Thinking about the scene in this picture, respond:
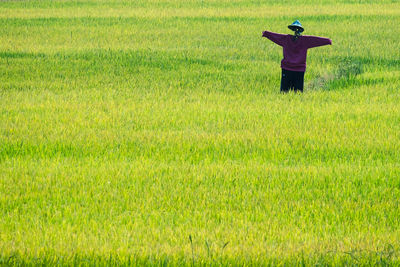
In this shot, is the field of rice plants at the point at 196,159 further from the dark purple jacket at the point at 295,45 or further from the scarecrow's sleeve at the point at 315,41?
the scarecrow's sleeve at the point at 315,41

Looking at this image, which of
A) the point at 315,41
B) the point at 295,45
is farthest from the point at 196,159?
the point at 315,41

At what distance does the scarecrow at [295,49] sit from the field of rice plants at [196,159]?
25cm

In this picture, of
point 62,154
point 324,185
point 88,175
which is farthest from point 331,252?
point 62,154

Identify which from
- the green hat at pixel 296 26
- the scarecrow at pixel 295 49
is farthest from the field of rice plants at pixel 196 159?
the green hat at pixel 296 26

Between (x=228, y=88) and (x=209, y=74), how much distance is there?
142cm

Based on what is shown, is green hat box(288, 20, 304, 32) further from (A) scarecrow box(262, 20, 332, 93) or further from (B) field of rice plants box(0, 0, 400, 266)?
(B) field of rice plants box(0, 0, 400, 266)

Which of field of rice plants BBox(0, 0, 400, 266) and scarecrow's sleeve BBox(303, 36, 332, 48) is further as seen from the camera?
scarecrow's sleeve BBox(303, 36, 332, 48)

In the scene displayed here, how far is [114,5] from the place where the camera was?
24844mm

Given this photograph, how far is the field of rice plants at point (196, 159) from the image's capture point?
13.4 feet

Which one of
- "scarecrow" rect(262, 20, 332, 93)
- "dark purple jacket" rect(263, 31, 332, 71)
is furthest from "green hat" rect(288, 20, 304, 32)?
"dark purple jacket" rect(263, 31, 332, 71)

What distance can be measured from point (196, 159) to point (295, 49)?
3.37m

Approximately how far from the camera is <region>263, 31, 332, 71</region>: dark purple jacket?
877 cm

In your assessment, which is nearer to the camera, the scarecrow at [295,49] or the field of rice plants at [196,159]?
the field of rice plants at [196,159]

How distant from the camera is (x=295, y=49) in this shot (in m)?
8.87
